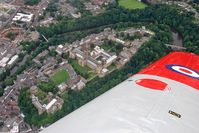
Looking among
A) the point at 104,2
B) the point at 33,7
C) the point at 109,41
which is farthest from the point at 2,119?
the point at 104,2

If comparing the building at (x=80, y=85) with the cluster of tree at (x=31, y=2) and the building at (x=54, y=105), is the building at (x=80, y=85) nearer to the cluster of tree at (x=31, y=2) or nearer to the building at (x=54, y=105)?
the building at (x=54, y=105)

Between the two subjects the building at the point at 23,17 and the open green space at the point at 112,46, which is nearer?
the open green space at the point at 112,46

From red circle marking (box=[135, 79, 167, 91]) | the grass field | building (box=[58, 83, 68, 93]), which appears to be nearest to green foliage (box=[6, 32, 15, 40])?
building (box=[58, 83, 68, 93])

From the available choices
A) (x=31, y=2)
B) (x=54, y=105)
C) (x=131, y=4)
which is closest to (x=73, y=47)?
(x=54, y=105)

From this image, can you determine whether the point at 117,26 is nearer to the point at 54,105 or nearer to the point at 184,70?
the point at 54,105

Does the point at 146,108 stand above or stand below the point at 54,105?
above

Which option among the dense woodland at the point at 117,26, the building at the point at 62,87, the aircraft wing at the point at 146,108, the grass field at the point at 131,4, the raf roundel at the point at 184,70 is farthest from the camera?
the grass field at the point at 131,4

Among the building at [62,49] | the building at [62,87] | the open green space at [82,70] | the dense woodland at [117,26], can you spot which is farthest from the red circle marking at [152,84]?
the building at [62,49]
